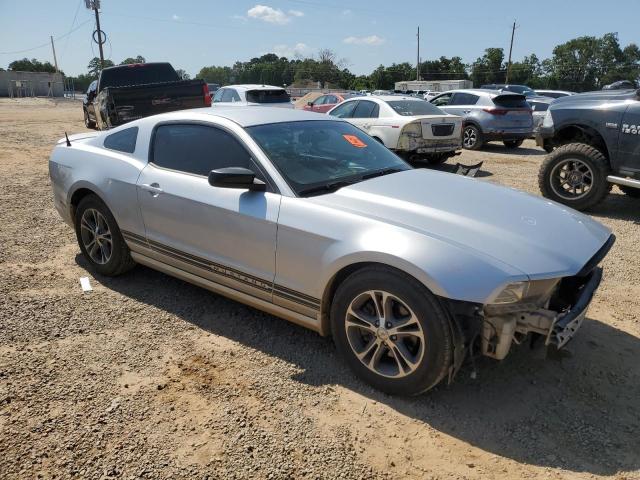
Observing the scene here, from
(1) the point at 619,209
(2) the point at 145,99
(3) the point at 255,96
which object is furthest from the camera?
(3) the point at 255,96

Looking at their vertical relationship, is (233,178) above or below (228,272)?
above

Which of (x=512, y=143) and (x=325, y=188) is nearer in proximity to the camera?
(x=325, y=188)

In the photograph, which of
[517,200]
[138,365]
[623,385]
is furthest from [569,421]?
[138,365]

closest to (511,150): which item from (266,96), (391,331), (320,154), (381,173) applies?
(266,96)

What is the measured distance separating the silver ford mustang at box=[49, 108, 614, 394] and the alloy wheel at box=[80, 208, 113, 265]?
1.3 inches

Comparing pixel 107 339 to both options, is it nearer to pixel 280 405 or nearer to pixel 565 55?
pixel 280 405

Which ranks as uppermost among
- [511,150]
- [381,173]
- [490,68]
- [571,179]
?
[490,68]

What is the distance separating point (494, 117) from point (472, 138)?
2.43 feet

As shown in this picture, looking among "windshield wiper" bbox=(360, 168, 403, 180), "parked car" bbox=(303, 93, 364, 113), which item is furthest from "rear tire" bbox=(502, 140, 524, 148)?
"windshield wiper" bbox=(360, 168, 403, 180)

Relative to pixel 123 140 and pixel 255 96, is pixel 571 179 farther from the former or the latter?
pixel 255 96

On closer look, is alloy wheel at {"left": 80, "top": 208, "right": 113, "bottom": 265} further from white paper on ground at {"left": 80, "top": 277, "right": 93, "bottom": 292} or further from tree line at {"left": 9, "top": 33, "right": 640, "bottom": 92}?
tree line at {"left": 9, "top": 33, "right": 640, "bottom": 92}

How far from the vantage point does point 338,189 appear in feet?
10.8

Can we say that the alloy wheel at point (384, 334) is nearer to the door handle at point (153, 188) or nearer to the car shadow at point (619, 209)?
the door handle at point (153, 188)

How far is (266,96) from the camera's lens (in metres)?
13.1
